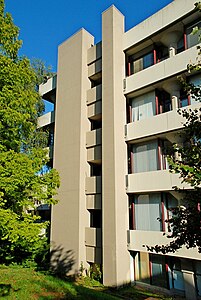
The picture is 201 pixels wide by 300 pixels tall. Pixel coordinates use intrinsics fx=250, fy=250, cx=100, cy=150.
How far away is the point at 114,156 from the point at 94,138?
8.79ft

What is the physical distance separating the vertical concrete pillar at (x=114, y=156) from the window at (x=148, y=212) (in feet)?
2.46

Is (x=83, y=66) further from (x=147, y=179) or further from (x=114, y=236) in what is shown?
(x=114, y=236)

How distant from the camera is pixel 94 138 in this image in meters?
16.9

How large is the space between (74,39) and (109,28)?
3.65 m

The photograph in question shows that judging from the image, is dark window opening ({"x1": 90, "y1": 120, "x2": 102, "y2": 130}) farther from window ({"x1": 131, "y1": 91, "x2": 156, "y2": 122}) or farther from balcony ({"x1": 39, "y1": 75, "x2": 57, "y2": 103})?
balcony ({"x1": 39, "y1": 75, "x2": 57, "y2": 103})

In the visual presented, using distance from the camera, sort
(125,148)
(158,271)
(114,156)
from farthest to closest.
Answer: (125,148)
(114,156)
(158,271)

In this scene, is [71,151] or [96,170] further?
[96,170]

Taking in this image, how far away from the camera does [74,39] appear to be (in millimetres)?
19359

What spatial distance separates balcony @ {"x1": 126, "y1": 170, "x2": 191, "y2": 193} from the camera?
13172 mm

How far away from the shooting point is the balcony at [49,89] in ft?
71.9

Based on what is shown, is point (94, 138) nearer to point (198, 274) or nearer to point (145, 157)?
point (145, 157)

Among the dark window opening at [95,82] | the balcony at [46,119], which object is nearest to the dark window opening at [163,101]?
the dark window opening at [95,82]

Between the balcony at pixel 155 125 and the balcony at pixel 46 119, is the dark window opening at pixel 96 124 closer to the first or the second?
the balcony at pixel 155 125

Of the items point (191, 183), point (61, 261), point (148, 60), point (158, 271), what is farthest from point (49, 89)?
point (191, 183)
